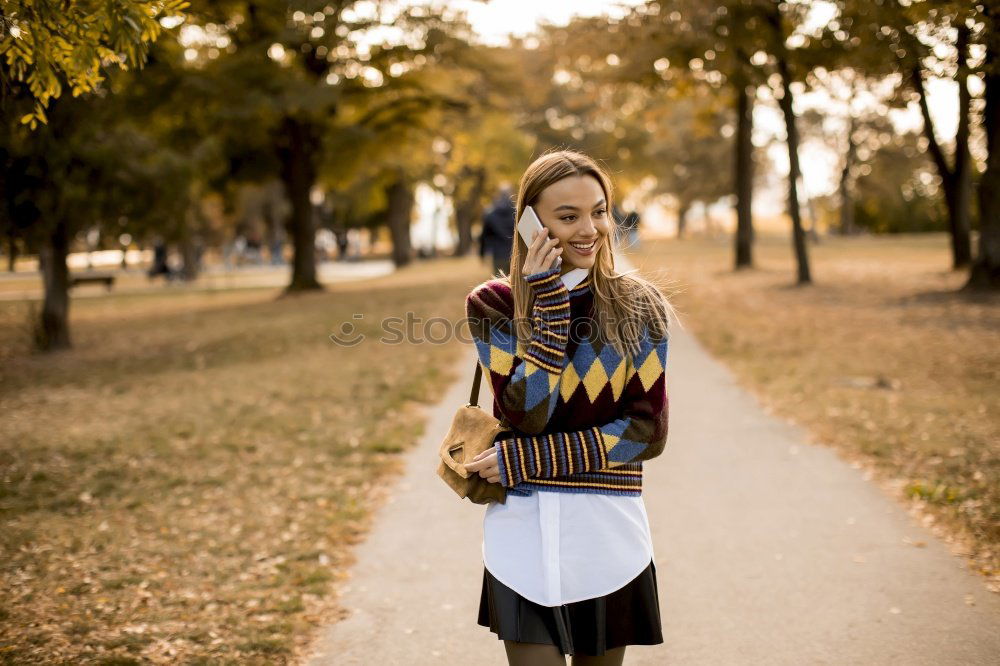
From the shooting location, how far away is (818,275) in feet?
76.5

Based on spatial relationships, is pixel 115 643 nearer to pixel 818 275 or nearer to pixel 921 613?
pixel 921 613

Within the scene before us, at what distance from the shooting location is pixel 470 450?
2.45 metres

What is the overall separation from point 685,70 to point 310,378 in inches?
497

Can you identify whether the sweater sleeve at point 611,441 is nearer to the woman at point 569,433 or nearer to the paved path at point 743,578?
the woman at point 569,433

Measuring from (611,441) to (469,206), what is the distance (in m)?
50.0

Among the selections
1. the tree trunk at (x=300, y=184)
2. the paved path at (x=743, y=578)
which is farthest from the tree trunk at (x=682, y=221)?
the paved path at (x=743, y=578)

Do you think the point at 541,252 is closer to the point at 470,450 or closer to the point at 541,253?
the point at 541,253

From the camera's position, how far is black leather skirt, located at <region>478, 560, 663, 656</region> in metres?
2.31

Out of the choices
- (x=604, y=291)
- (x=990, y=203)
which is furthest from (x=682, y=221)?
(x=604, y=291)

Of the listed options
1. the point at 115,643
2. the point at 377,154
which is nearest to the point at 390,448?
the point at 115,643

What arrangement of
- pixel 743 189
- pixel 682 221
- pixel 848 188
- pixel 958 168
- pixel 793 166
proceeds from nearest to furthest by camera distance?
pixel 958 168, pixel 793 166, pixel 743 189, pixel 848 188, pixel 682 221

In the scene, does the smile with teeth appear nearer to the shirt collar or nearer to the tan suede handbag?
the shirt collar

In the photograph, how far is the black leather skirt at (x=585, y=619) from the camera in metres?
2.31

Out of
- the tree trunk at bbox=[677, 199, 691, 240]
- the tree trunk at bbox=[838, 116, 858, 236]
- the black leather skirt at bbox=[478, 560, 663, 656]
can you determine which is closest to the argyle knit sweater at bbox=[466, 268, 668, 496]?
the black leather skirt at bbox=[478, 560, 663, 656]
